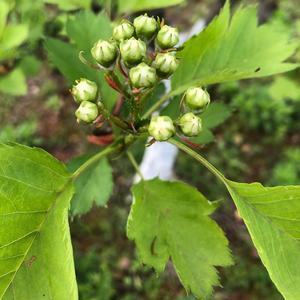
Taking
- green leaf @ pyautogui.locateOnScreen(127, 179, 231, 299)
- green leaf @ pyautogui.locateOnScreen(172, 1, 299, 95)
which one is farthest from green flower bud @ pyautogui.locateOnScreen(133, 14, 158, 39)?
green leaf @ pyautogui.locateOnScreen(127, 179, 231, 299)

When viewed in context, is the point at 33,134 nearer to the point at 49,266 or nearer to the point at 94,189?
the point at 94,189

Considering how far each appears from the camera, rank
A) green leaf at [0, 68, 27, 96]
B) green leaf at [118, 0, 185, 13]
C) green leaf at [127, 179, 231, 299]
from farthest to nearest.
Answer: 1. green leaf at [0, 68, 27, 96]
2. green leaf at [118, 0, 185, 13]
3. green leaf at [127, 179, 231, 299]

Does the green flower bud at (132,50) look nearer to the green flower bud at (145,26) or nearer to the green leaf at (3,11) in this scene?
the green flower bud at (145,26)

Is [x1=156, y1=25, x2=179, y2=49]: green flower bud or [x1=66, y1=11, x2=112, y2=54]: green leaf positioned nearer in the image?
[x1=156, y1=25, x2=179, y2=49]: green flower bud

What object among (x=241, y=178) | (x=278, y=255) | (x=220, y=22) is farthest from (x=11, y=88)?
(x=241, y=178)

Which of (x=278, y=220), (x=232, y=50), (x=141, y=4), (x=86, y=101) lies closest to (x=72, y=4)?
(x=141, y=4)

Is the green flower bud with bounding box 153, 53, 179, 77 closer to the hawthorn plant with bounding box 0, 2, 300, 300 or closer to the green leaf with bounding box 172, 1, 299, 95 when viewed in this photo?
the hawthorn plant with bounding box 0, 2, 300, 300
